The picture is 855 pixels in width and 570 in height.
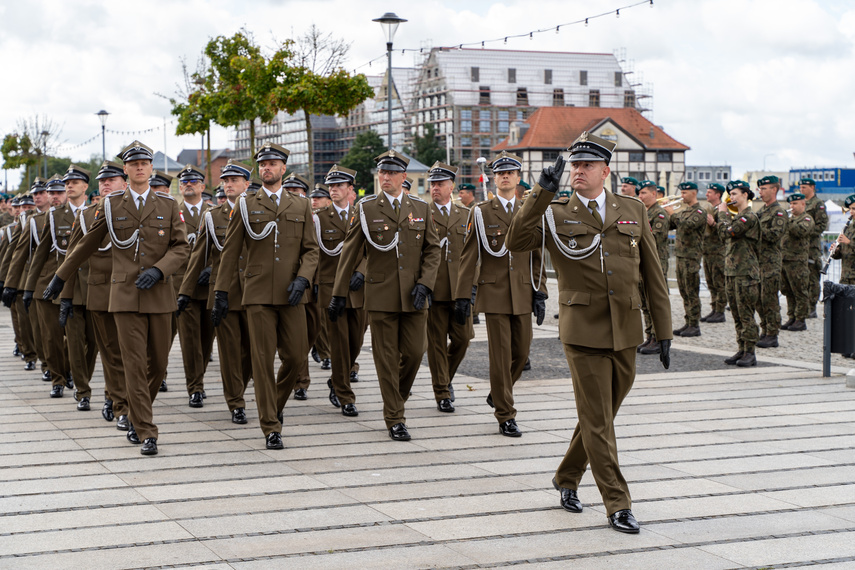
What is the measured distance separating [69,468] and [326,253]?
413cm

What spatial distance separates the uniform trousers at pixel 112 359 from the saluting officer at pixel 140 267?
0.41m

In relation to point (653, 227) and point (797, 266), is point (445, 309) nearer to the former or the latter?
point (653, 227)

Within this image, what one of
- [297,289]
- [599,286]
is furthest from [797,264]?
[599,286]

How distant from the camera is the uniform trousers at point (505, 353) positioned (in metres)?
8.21

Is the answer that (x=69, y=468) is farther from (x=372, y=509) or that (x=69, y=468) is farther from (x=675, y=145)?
(x=675, y=145)

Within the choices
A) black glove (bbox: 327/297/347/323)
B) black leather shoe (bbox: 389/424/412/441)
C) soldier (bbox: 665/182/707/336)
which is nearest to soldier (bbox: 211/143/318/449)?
black glove (bbox: 327/297/347/323)

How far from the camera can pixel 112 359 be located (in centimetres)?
873

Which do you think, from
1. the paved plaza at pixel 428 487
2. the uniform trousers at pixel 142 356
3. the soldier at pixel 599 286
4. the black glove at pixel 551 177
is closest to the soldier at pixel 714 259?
the paved plaza at pixel 428 487

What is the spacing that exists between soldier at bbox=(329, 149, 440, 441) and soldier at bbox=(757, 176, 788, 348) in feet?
21.5

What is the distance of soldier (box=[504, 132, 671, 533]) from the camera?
5.69m

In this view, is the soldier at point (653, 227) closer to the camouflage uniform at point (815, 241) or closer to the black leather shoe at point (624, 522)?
the camouflage uniform at point (815, 241)

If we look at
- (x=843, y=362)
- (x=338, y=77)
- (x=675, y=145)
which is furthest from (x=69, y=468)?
(x=675, y=145)

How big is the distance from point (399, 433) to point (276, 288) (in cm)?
146

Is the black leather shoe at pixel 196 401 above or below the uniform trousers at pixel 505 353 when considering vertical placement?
below
